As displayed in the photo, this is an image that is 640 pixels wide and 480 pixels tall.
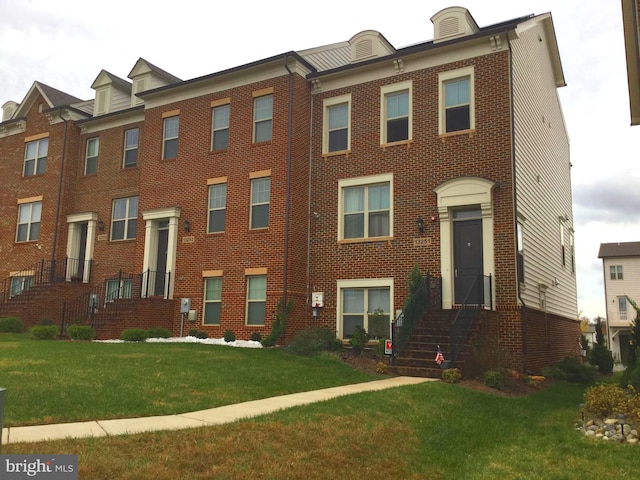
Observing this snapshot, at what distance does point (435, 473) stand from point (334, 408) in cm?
243

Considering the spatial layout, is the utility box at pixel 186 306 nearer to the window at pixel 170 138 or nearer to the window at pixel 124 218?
the window at pixel 124 218

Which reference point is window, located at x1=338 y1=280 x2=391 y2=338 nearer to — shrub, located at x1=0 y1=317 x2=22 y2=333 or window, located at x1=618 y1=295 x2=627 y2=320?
shrub, located at x1=0 y1=317 x2=22 y2=333

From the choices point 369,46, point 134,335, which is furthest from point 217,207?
point 369,46

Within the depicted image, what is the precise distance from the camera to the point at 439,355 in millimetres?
12891

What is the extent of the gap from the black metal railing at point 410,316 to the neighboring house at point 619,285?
39388 mm

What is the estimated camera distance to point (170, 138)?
2164 centimetres

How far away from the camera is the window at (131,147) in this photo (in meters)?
23.4

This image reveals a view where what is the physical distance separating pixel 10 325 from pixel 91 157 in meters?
7.84

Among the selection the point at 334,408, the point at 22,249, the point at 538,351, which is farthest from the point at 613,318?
the point at 334,408

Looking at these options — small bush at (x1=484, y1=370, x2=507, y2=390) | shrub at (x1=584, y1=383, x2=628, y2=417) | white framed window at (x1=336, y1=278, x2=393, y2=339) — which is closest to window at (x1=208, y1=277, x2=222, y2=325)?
white framed window at (x1=336, y1=278, x2=393, y2=339)

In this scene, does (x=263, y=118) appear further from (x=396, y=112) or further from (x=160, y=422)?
(x=160, y=422)

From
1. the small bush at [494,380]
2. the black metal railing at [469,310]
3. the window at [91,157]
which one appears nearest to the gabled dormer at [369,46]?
the black metal railing at [469,310]

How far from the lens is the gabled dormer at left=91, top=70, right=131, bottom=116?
82.7 feet

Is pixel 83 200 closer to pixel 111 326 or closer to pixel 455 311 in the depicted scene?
pixel 111 326
